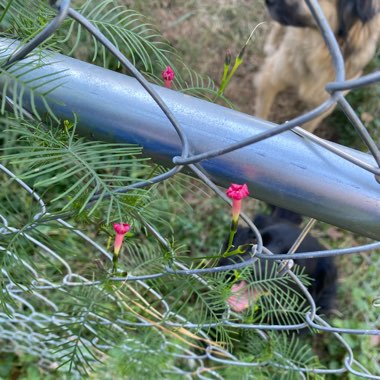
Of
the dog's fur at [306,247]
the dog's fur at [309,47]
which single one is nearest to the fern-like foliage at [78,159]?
the dog's fur at [306,247]

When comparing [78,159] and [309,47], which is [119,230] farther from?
[309,47]

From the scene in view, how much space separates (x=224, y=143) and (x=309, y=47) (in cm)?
212

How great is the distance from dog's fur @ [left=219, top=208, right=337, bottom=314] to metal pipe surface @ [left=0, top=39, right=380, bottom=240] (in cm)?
160

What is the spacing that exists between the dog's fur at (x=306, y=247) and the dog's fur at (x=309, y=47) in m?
0.51

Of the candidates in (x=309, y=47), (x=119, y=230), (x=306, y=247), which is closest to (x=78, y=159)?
(x=119, y=230)

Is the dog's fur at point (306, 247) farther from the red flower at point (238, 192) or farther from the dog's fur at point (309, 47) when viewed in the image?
the red flower at point (238, 192)

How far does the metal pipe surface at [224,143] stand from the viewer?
0.56 meters

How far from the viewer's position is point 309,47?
8.30 feet

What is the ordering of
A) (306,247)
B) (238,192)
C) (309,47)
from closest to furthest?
(238,192)
(306,247)
(309,47)

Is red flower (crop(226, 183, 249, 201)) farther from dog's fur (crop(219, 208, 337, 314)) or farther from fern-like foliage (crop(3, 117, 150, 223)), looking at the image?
dog's fur (crop(219, 208, 337, 314))

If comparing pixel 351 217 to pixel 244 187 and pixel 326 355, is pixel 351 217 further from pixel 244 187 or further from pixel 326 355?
pixel 326 355

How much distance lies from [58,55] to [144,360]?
917 millimetres

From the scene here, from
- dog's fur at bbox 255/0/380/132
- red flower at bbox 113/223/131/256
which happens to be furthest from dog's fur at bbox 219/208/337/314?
red flower at bbox 113/223/131/256

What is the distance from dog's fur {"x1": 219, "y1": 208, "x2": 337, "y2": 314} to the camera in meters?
2.17
